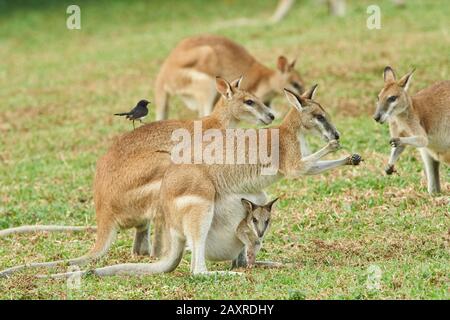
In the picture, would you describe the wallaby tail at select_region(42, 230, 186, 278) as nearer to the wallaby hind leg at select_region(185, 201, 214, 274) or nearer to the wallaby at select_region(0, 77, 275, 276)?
the wallaby hind leg at select_region(185, 201, 214, 274)

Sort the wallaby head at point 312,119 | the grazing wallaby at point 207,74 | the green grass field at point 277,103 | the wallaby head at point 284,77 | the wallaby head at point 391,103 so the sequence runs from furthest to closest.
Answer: the wallaby head at point 284,77
the grazing wallaby at point 207,74
the wallaby head at point 391,103
the wallaby head at point 312,119
the green grass field at point 277,103

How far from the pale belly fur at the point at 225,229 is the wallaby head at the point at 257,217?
0.05m

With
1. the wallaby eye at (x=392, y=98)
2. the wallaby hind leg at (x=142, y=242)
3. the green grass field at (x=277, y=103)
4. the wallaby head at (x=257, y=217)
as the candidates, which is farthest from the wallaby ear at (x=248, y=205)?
the wallaby eye at (x=392, y=98)

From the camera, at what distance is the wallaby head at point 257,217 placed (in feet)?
19.3

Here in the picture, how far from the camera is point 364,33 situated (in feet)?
45.9

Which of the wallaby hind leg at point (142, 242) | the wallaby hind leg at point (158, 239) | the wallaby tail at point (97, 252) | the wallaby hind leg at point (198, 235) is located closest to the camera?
the wallaby hind leg at point (198, 235)

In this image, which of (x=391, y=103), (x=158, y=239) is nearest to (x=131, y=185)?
(x=158, y=239)

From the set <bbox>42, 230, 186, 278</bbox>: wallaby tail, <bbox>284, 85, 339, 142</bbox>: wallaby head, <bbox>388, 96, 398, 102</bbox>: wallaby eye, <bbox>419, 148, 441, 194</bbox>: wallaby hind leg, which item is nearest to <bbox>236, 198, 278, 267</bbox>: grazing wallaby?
<bbox>42, 230, 186, 278</bbox>: wallaby tail

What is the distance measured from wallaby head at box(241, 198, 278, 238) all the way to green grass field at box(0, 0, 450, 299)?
10.6 inches

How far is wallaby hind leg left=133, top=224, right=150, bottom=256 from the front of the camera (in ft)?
21.4

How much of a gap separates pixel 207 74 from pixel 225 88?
9.29ft

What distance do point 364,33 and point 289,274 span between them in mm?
8783

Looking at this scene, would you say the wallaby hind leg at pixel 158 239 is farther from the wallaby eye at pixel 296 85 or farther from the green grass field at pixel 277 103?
the wallaby eye at pixel 296 85

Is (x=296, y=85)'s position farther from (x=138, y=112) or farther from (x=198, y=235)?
(x=198, y=235)
